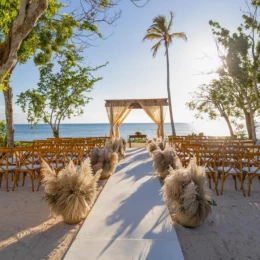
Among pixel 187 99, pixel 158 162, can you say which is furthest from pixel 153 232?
pixel 187 99

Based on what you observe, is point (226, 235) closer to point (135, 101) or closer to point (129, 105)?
point (135, 101)

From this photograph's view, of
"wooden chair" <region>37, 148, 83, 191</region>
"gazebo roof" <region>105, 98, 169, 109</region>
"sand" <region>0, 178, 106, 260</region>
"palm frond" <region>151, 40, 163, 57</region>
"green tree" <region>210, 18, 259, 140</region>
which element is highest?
"palm frond" <region>151, 40, 163, 57</region>

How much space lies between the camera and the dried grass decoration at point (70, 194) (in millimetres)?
2807

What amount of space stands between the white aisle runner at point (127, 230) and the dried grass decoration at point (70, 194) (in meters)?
0.20

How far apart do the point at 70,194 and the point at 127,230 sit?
0.87 metres

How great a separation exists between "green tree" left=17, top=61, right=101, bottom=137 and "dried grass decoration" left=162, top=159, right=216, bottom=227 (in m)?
9.67

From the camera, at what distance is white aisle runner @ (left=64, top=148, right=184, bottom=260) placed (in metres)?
2.09

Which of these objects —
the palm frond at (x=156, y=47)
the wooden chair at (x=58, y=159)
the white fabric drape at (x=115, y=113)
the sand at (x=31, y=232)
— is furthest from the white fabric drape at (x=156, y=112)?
the sand at (x=31, y=232)

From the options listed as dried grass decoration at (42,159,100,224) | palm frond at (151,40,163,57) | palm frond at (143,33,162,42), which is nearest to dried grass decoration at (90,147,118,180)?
dried grass decoration at (42,159,100,224)

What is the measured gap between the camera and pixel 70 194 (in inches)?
112

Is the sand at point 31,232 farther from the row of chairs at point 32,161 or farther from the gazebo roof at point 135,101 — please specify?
the gazebo roof at point 135,101

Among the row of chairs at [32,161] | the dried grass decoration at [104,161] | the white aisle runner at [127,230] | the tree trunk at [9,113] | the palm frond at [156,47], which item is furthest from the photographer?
the palm frond at [156,47]

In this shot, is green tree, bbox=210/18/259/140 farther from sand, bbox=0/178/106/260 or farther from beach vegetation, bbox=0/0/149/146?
sand, bbox=0/178/106/260

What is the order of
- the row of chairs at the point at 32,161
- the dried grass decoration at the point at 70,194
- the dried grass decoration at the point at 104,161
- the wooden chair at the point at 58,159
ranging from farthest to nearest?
the dried grass decoration at the point at 104,161
the wooden chair at the point at 58,159
the row of chairs at the point at 32,161
the dried grass decoration at the point at 70,194
